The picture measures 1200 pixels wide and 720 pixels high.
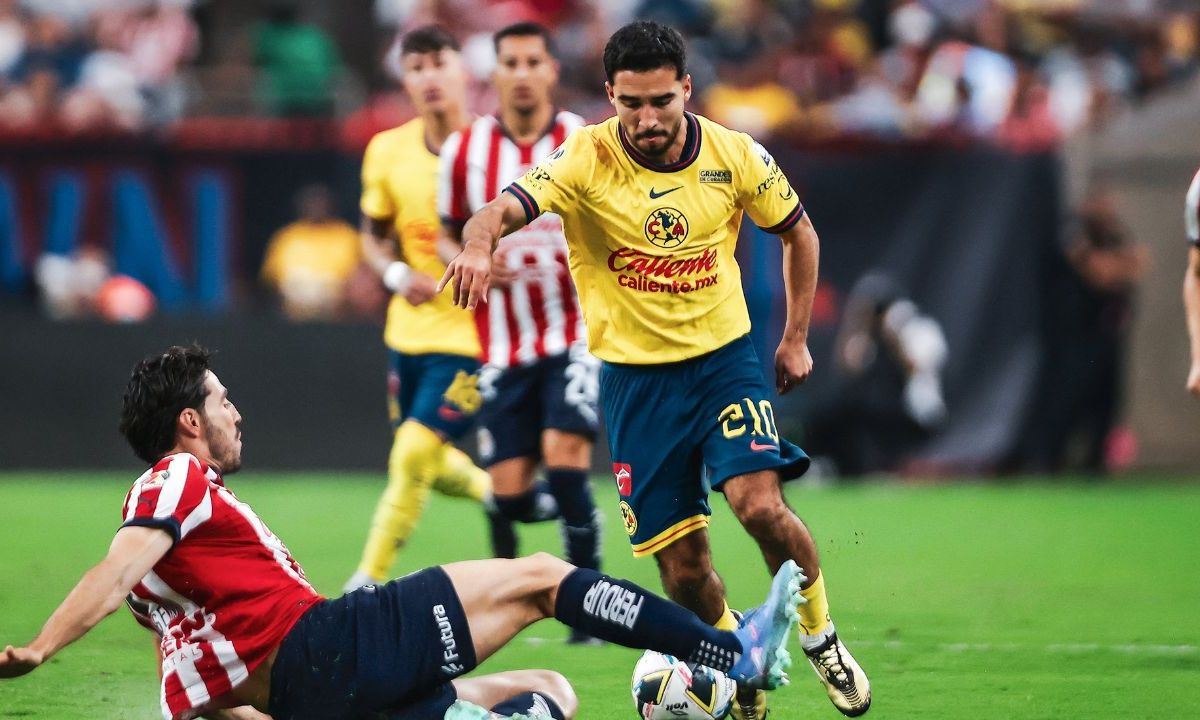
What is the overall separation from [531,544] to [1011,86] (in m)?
8.20

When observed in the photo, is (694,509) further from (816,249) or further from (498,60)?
(498,60)

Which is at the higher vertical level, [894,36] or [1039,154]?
[894,36]

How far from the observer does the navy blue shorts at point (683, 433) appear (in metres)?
6.31

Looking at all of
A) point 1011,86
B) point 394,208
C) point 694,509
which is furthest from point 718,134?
point 1011,86

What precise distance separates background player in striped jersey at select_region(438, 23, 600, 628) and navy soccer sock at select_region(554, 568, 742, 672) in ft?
8.97

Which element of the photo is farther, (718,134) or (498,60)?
(498,60)

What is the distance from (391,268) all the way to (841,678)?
12.2 feet

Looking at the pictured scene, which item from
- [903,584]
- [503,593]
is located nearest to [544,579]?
[503,593]

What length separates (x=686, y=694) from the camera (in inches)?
232

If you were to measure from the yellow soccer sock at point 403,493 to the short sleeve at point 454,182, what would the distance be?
44.9 inches

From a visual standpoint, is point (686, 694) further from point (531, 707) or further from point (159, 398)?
point (159, 398)

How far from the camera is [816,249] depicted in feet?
21.9

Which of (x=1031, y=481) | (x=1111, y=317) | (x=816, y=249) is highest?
(x=816, y=249)

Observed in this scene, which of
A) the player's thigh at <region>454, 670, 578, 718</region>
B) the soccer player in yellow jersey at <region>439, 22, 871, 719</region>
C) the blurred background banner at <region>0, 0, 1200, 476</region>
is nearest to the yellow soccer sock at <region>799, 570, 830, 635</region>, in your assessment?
the soccer player in yellow jersey at <region>439, 22, 871, 719</region>
